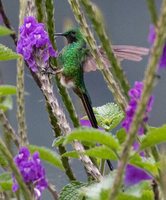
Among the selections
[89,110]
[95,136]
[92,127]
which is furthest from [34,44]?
[95,136]

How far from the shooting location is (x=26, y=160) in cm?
129

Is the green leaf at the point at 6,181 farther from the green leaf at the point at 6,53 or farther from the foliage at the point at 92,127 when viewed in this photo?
the green leaf at the point at 6,53

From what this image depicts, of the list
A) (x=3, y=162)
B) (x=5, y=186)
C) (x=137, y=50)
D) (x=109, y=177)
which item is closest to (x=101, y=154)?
(x=109, y=177)

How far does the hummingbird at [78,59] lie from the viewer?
225cm

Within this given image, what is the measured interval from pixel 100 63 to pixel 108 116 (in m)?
0.59

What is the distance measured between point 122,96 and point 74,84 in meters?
1.14

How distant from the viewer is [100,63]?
139 cm

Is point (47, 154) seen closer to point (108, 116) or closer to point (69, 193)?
point (69, 193)

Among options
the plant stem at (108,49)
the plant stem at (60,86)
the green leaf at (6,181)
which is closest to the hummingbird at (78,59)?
the plant stem at (60,86)

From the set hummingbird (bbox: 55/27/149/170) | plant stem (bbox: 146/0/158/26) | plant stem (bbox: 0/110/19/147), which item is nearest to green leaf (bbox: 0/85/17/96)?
plant stem (bbox: 0/110/19/147)

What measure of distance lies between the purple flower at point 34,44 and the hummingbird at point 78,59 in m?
0.32

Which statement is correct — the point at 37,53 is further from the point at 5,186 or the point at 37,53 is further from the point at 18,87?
the point at 5,186

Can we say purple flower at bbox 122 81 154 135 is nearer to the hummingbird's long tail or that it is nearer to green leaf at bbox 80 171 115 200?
green leaf at bbox 80 171 115 200

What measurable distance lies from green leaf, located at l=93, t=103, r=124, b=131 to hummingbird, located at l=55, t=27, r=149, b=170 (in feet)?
0.27
